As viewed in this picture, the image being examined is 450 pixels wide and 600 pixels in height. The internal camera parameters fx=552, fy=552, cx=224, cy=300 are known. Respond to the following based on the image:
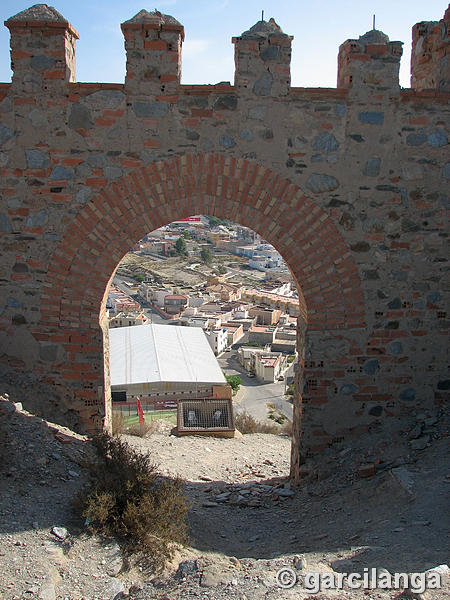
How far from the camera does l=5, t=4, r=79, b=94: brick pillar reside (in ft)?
16.3

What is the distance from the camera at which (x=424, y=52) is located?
5.86 meters

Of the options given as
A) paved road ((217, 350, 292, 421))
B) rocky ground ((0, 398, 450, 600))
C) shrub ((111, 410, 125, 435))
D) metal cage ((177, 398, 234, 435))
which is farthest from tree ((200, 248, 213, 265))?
rocky ground ((0, 398, 450, 600))

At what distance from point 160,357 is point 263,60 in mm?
13011

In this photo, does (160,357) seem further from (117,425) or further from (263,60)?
(263,60)

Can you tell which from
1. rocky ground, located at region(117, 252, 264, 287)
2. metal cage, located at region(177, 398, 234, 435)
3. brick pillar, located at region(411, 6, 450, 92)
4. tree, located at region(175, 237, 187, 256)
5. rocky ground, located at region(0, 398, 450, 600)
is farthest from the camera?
tree, located at region(175, 237, 187, 256)

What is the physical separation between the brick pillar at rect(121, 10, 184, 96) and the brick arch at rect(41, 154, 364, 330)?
27.8 inches

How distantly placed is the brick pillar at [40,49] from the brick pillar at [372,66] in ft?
8.59

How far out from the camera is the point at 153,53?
16.7 feet

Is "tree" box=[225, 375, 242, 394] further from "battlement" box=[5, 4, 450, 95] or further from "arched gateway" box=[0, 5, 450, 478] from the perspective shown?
"battlement" box=[5, 4, 450, 95]

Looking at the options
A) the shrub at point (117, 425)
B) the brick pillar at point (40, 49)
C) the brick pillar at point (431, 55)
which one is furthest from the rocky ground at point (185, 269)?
the brick pillar at point (40, 49)

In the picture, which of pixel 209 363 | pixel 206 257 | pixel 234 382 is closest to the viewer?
pixel 209 363

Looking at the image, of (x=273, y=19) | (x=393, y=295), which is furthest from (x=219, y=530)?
(x=273, y=19)

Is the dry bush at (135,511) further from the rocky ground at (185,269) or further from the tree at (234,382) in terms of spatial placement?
the rocky ground at (185,269)

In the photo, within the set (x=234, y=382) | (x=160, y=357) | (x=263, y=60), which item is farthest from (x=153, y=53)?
(x=234, y=382)
